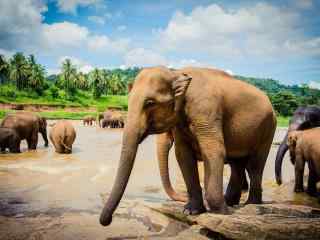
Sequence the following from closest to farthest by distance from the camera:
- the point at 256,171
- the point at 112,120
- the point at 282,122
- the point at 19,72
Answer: the point at 256,171 → the point at 112,120 → the point at 282,122 → the point at 19,72

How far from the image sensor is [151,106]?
3.97 m

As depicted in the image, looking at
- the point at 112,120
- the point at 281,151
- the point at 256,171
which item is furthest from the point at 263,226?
the point at 112,120

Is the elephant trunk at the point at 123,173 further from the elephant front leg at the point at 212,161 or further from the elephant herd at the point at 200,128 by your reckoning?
the elephant front leg at the point at 212,161

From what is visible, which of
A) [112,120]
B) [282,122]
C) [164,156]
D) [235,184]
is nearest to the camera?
[235,184]

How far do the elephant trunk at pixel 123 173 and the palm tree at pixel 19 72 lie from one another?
77.7 m

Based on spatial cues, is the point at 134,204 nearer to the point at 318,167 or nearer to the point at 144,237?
the point at 144,237

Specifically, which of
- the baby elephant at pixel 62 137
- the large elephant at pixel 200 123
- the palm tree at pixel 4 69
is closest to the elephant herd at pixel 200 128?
the large elephant at pixel 200 123

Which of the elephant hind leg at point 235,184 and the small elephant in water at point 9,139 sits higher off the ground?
the elephant hind leg at point 235,184

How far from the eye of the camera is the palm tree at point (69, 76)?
3269 inches

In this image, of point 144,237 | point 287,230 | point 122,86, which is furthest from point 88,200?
point 122,86

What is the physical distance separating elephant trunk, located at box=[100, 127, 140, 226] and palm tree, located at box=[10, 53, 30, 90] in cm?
7769

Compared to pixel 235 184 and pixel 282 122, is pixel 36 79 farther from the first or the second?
pixel 235 184

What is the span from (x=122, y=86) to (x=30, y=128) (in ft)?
296

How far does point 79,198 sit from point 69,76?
3265 inches
